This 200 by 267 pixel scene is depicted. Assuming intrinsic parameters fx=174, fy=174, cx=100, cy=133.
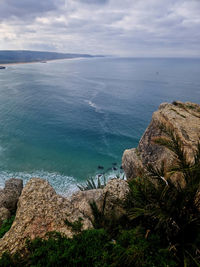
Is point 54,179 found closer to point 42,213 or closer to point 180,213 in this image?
point 42,213

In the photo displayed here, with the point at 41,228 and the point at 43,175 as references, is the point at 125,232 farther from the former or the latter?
the point at 43,175

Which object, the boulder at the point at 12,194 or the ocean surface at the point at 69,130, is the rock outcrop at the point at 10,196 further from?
the ocean surface at the point at 69,130

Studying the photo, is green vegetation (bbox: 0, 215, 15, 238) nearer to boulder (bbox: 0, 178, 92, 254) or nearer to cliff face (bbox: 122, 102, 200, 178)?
boulder (bbox: 0, 178, 92, 254)

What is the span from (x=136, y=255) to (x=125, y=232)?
6.02 feet

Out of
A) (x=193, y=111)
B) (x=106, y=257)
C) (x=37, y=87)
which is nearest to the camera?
(x=106, y=257)

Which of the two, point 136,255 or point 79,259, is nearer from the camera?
point 136,255

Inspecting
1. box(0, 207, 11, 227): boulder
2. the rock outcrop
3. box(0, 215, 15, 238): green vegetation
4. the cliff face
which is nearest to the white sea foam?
the rock outcrop

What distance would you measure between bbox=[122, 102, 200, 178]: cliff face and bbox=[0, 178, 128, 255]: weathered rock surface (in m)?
3.26

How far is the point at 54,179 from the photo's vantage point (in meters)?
38.4

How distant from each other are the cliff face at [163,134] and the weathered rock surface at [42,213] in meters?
3.26

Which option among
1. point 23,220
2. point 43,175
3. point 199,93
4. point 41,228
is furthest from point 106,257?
point 199,93

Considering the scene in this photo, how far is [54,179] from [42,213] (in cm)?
2871

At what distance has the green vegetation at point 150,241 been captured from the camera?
265 inches

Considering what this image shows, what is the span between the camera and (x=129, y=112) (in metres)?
73.5
